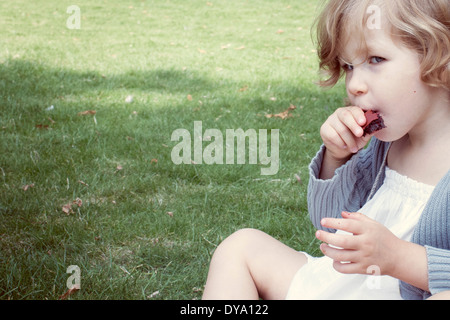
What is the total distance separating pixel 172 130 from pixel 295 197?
120cm

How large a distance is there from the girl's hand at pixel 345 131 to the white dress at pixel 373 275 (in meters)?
0.17

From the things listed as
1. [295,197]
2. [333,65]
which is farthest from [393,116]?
[295,197]

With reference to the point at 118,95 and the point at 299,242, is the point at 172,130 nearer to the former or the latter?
the point at 118,95

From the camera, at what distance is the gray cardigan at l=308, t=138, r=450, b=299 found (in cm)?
138

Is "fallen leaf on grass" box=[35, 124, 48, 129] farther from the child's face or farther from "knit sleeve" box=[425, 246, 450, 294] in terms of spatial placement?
"knit sleeve" box=[425, 246, 450, 294]

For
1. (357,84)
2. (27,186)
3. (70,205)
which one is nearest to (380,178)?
(357,84)

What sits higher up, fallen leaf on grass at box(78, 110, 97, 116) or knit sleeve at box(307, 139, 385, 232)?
knit sleeve at box(307, 139, 385, 232)

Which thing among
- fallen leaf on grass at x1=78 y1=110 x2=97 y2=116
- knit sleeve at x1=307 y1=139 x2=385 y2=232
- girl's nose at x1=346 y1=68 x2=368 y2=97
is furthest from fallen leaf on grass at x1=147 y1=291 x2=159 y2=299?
fallen leaf on grass at x1=78 y1=110 x2=97 y2=116

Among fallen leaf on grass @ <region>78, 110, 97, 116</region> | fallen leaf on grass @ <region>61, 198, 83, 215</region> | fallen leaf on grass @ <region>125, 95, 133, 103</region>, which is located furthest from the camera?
fallen leaf on grass @ <region>125, 95, 133, 103</region>

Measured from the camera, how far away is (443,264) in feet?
4.33

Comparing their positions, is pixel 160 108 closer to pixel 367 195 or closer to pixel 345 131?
pixel 367 195

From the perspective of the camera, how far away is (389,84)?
1.43 m

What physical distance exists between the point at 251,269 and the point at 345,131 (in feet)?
1.47

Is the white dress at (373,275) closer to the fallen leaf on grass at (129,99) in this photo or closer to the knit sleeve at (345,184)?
the knit sleeve at (345,184)
